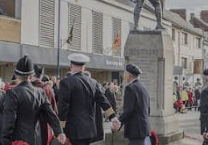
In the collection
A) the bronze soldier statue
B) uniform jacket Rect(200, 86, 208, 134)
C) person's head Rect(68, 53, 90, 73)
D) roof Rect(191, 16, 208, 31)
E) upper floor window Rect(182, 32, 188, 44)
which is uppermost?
roof Rect(191, 16, 208, 31)

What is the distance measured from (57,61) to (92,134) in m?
21.1

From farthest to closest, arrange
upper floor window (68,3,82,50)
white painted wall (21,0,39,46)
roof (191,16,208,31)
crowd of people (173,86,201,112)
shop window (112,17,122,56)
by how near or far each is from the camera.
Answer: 1. roof (191,16,208,31)
2. shop window (112,17,122,56)
3. upper floor window (68,3,82,50)
4. crowd of people (173,86,201,112)
5. white painted wall (21,0,39,46)

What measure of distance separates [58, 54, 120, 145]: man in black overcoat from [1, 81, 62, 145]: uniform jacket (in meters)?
0.65

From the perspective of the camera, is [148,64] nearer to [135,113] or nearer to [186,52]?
[135,113]

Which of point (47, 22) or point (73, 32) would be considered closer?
point (47, 22)

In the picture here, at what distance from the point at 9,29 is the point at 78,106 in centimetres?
1887

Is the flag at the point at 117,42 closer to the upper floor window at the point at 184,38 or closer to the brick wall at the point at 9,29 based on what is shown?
the brick wall at the point at 9,29

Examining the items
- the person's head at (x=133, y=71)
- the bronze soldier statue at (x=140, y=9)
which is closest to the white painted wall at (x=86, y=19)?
the bronze soldier statue at (x=140, y=9)

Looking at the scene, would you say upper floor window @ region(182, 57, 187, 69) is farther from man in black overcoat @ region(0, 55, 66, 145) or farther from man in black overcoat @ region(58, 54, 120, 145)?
man in black overcoat @ region(0, 55, 66, 145)

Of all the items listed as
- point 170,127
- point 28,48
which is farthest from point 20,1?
point 170,127

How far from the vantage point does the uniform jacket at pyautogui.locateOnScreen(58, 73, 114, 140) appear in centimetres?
632

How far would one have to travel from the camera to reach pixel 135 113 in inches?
292

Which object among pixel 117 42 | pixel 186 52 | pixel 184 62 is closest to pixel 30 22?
pixel 117 42

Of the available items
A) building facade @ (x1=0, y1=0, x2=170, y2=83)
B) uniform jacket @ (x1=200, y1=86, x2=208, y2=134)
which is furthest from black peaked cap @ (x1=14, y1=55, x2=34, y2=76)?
building facade @ (x1=0, y1=0, x2=170, y2=83)
